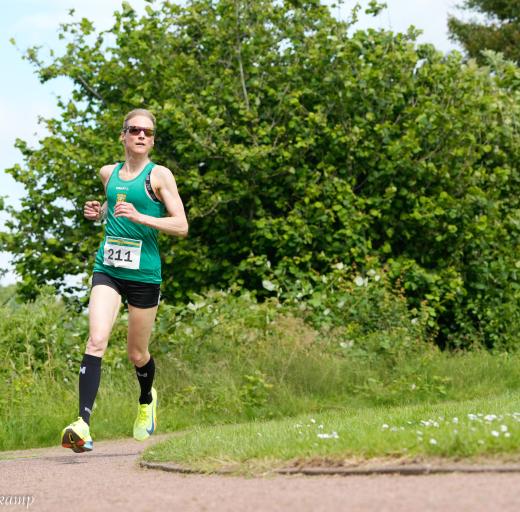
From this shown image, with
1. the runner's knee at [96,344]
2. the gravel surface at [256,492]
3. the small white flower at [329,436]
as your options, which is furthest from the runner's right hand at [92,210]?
the small white flower at [329,436]

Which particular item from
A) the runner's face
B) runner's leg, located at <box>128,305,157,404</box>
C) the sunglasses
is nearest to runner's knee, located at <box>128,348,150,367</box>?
runner's leg, located at <box>128,305,157,404</box>

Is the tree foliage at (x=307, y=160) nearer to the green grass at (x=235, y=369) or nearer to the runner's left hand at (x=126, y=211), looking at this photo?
the green grass at (x=235, y=369)

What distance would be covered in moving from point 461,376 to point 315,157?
15.4ft

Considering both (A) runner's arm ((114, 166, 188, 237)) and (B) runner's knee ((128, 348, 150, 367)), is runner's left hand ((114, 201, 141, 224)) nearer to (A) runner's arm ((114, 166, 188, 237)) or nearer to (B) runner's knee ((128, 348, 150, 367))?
(A) runner's arm ((114, 166, 188, 237))

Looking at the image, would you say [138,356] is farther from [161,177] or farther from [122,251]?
[161,177]

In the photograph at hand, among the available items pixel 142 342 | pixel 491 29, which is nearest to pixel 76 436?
pixel 142 342

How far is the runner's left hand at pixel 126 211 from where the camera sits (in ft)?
21.3

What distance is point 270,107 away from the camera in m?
14.6

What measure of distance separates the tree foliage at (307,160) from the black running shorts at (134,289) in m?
6.07

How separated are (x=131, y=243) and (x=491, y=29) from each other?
28220 millimetres

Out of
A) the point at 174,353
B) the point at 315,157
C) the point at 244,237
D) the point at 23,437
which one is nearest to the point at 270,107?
the point at 315,157

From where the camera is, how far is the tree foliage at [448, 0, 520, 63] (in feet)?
103

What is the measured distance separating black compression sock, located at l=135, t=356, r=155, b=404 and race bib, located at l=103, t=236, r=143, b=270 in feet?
3.60

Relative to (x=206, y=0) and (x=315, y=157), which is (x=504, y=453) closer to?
(x=315, y=157)
